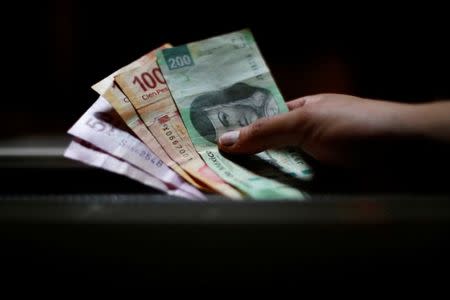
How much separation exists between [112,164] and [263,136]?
0.27 metres

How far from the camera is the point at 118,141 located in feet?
2.90

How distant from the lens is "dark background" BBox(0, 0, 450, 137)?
223cm

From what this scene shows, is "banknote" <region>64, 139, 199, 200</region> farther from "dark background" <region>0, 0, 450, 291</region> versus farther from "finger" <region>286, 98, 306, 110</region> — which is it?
"finger" <region>286, 98, 306, 110</region>

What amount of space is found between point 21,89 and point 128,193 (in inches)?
68.5

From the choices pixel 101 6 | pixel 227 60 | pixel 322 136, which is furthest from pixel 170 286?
pixel 101 6

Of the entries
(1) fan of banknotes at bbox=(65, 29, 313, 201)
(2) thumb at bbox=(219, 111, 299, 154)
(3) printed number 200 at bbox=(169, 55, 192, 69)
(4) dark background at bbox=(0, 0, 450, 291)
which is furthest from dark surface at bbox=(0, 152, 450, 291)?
(3) printed number 200 at bbox=(169, 55, 192, 69)

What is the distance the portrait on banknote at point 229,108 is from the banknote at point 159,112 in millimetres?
42

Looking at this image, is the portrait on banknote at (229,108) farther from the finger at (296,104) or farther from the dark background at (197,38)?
the dark background at (197,38)

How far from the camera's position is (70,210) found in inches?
22.2

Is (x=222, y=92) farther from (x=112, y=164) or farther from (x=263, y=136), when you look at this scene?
(x=112, y=164)

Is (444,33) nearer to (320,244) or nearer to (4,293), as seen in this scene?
(320,244)

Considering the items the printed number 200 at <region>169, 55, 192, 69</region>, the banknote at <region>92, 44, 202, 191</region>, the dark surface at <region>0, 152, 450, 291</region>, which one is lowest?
the dark surface at <region>0, 152, 450, 291</region>

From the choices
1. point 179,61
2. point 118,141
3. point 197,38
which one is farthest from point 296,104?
point 197,38

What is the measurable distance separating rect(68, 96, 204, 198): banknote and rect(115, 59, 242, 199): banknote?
3 centimetres
